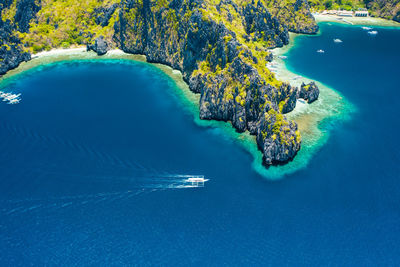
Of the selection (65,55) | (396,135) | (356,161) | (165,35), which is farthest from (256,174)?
(65,55)

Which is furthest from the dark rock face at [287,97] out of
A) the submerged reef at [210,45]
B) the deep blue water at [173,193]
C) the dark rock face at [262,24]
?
the dark rock face at [262,24]

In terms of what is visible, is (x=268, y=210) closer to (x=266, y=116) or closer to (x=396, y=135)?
(x=266, y=116)

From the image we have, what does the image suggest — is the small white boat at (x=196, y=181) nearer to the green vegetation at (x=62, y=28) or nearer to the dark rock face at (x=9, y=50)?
the green vegetation at (x=62, y=28)

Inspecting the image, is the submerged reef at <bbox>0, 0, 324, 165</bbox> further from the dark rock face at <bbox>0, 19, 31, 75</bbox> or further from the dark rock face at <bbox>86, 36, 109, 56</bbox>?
the dark rock face at <bbox>0, 19, 31, 75</bbox>

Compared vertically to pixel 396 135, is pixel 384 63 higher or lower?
higher

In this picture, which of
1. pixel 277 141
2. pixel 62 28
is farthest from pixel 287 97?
pixel 62 28
